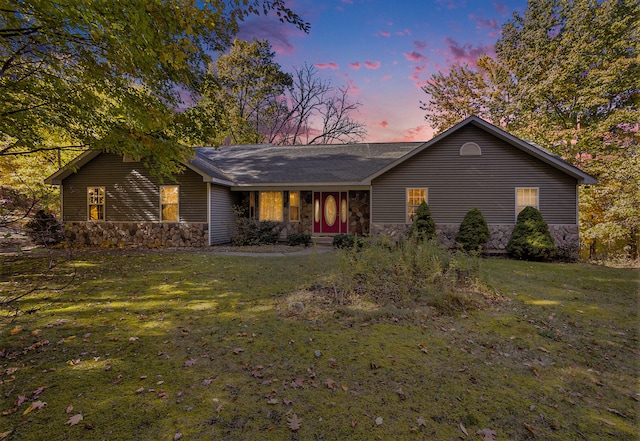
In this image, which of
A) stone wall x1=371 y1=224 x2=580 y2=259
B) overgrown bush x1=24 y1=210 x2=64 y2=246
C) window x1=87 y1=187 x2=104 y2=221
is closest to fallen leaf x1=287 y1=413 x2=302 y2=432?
overgrown bush x1=24 y1=210 x2=64 y2=246

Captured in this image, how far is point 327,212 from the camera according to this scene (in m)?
15.1

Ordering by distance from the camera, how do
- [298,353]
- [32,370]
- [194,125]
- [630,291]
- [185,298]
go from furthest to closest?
[194,125], [630,291], [185,298], [298,353], [32,370]

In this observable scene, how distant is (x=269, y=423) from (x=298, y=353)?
3.92 ft

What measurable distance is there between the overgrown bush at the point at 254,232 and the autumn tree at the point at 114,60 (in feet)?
20.7

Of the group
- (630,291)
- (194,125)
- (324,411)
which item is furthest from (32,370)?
(630,291)

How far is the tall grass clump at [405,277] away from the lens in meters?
5.44

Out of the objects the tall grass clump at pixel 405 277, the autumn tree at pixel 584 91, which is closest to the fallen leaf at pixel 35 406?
the tall grass clump at pixel 405 277

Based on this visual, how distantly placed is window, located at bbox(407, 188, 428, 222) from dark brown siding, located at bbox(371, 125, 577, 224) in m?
0.22

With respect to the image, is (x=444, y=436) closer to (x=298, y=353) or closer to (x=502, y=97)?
(x=298, y=353)

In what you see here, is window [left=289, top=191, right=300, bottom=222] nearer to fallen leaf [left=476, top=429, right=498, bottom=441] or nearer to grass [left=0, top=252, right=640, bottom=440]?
grass [left=0, top=252, right=640, bottom=440]

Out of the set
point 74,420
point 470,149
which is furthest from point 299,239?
point 74,420

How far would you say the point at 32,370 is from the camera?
3219mm

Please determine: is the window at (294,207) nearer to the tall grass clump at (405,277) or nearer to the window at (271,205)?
the window at (271,205)

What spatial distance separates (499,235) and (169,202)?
578 inches
